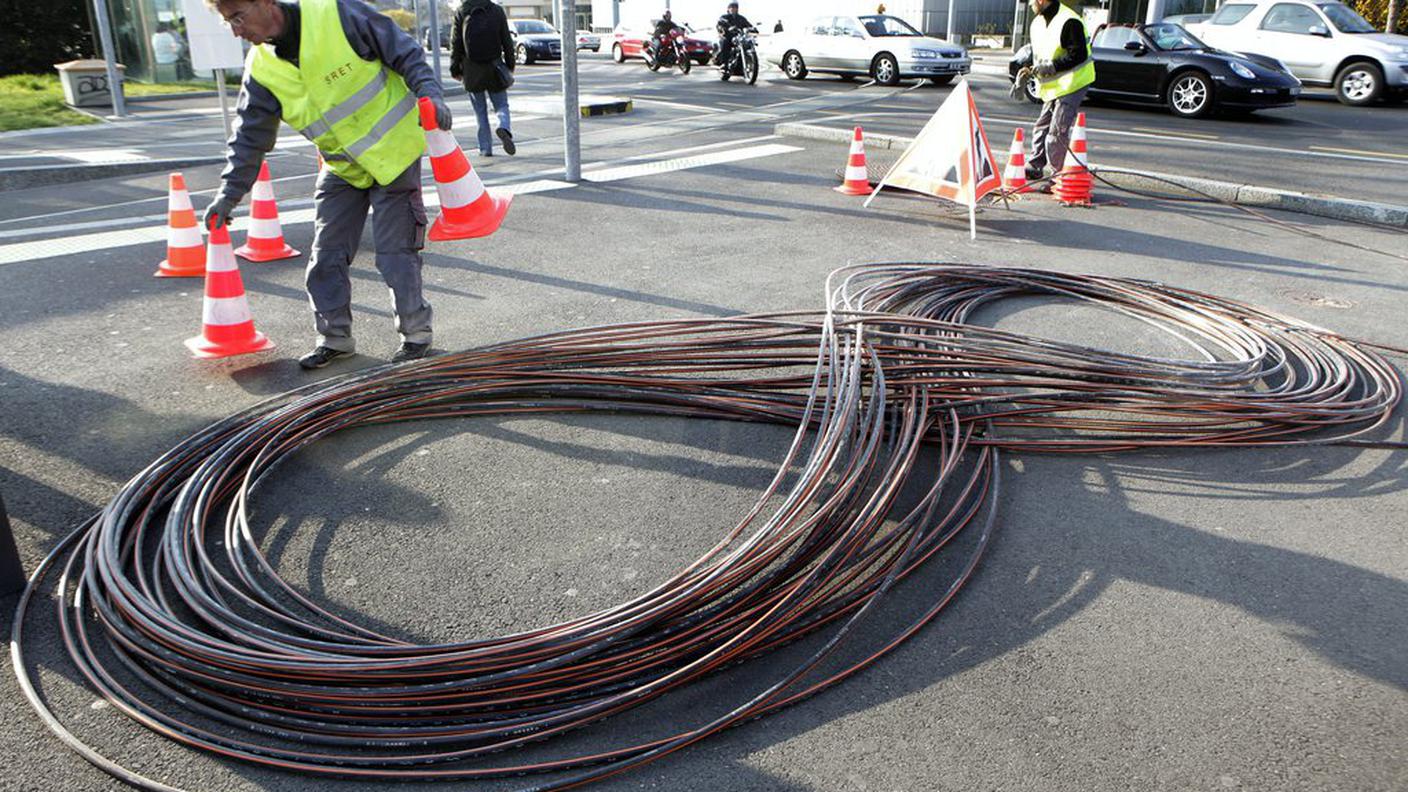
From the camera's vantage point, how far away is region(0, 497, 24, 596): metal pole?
324 cm

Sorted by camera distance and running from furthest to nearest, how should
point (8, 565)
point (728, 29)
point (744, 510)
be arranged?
point (728, 29)
point (744, 510)
point (8, 565)

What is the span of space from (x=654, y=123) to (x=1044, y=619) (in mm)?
14002

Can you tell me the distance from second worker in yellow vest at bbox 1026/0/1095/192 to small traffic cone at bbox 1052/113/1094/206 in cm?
10

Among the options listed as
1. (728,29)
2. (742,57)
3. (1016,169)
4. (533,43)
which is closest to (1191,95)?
(1016,169)

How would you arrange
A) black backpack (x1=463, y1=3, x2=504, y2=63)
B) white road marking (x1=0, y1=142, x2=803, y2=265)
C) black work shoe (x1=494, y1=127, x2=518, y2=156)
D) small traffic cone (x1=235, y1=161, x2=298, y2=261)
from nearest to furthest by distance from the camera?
small traffic cone (x1=235, y1=161, x2=298, y2=261) < white road marking (x1=0, y1=142, x2=803, y2=265) < black backpack (x1=463, y1=3, x2=504, y2=63) < black work shoe (x1=494, y1=127, x2=518, y2=156)

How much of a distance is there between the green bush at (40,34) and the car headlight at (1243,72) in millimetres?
23114

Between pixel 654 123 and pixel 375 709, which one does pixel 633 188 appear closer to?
pixel 654 123

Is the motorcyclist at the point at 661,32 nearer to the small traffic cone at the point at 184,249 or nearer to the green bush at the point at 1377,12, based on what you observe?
the green bush at the point at 1377,12

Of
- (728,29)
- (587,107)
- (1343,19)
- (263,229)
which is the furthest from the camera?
(728,29)

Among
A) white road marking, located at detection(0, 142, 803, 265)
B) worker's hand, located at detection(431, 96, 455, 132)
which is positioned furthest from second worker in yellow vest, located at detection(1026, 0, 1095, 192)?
worker's hand, located at detection(431, 96, 455, 132)

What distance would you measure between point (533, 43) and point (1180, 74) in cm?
2085

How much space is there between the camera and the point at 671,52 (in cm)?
2795

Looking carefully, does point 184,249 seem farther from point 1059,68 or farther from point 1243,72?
point 1243,72

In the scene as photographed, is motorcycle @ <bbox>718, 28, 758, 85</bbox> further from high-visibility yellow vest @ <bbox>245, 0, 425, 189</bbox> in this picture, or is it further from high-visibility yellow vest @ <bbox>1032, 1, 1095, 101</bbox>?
high-visibility yellow vest @ <bbox>245, 0, 425, 189</bbox>
